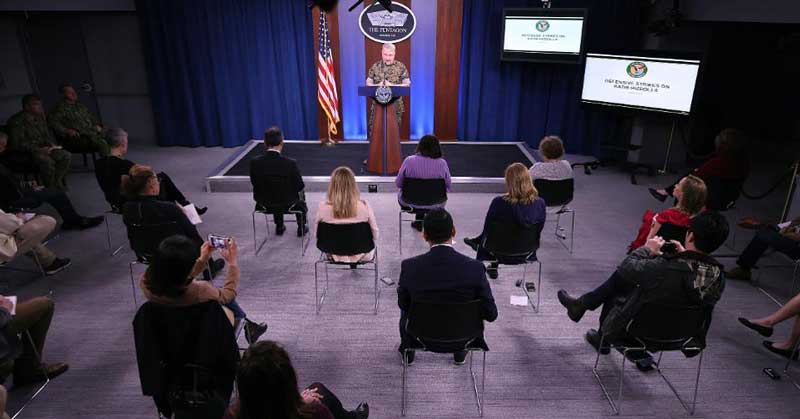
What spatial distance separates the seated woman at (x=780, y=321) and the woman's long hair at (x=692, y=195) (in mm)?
904

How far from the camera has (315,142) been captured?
860 centimetres

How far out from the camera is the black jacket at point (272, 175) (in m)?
4.73

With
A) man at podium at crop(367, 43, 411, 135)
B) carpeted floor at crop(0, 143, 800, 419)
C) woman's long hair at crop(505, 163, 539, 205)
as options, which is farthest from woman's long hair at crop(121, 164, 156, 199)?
man at podium at crop(367, 43, 411, 135)

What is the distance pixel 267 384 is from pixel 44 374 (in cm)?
253

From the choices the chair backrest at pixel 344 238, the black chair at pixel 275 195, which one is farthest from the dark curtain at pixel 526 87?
the chair backrest at pixel 344 238

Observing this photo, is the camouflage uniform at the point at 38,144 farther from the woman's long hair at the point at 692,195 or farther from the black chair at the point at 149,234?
the woman's long hair at the point at 692,195

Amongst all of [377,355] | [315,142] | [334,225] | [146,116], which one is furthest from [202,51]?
[377,355]

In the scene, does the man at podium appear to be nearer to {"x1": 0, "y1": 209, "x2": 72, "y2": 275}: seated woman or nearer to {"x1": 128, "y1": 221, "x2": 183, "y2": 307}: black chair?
{"x1": 128, "y1": 221, "x2": 183, "y2": 307}: black chair

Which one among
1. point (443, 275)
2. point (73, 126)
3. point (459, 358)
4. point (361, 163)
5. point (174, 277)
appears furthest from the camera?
point (361, 163)

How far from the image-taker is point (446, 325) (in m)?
2.76

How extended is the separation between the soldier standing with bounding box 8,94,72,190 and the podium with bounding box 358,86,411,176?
3827 millimetres

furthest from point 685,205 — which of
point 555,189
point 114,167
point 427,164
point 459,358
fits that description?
point 114,167

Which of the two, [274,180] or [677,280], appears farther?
[274,180]

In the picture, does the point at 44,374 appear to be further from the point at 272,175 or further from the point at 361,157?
the point at 361,157
